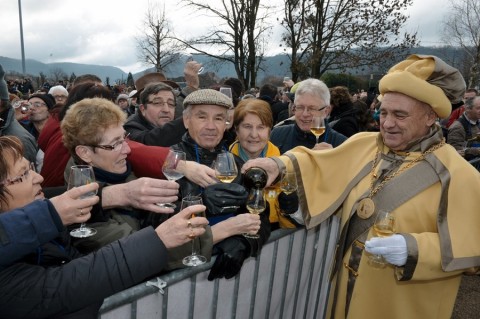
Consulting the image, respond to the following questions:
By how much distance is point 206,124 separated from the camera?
2805 mm

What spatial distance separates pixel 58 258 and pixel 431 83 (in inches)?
94.7

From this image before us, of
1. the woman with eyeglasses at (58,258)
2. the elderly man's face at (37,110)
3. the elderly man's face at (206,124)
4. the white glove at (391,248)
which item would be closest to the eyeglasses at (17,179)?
the woman with eyeglasses at (58,258)

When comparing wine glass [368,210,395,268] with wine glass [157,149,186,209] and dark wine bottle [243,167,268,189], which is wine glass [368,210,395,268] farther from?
wine glass [157,149,186,209]

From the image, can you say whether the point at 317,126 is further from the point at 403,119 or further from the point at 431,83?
the point at 431,83

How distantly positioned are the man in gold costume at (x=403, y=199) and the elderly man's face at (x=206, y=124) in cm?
53

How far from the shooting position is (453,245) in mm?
2188

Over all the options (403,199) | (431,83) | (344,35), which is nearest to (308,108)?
(431,83)

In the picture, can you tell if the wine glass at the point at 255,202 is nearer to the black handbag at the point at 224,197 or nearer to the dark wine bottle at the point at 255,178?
the dark wine bottle at the point at 255,178

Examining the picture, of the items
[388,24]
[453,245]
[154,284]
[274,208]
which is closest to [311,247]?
[274,208]

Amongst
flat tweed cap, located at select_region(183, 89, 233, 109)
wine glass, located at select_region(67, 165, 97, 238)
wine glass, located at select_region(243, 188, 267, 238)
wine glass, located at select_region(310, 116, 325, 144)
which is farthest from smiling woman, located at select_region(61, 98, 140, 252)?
wine glass, located at select_region(310, 116, 325, 144)

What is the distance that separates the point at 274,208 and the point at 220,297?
0.95 metres

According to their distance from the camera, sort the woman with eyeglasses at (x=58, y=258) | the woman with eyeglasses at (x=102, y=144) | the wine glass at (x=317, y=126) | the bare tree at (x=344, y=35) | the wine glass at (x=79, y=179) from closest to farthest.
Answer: the woman with eyeglasses at (x=58, y=258) → the wine glass at (x=79, y=179) → the woman with eyeglasses at (x=102, y=144) → the wine glass at (x=317, y=126) → the bare tree at (x=344, y=35)

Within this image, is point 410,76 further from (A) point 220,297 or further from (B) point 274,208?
(A) point 220,297

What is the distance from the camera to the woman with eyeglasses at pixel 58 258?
4.53 ft
